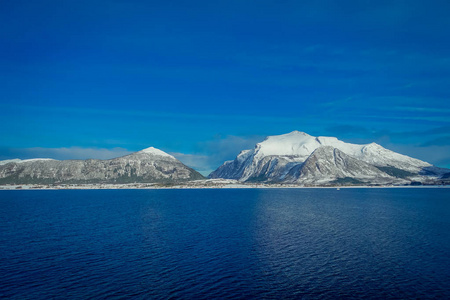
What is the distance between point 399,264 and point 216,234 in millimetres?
38941

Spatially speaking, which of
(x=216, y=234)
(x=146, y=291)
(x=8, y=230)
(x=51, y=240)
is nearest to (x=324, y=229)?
(x=216, y=234)

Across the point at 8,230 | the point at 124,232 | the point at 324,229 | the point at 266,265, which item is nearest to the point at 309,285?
the point at 266,265

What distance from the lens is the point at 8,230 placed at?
8169cm

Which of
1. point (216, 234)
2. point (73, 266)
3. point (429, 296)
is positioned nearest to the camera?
point (429, 296)

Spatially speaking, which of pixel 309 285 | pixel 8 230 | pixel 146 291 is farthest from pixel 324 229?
pixel 8 230

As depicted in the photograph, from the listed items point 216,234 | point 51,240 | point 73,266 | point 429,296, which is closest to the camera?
point 429,296

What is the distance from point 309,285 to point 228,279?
34.0 ft

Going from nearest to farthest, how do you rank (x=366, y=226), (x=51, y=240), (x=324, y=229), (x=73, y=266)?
(x=73, y=266) < (x=51, y=240) < (x=324, y=229) < (x=366, y=226)

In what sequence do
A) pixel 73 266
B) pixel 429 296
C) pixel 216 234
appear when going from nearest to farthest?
pixel 429 296 < pixel 73 266 < pixel 216 234

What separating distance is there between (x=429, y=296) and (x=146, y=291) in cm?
3233

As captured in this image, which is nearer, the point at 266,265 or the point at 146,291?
the point at 146,291

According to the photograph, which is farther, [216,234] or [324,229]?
[324,229]

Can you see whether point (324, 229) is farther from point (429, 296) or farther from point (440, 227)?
point (429, 296)

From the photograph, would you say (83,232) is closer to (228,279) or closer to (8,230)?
(8,230)
